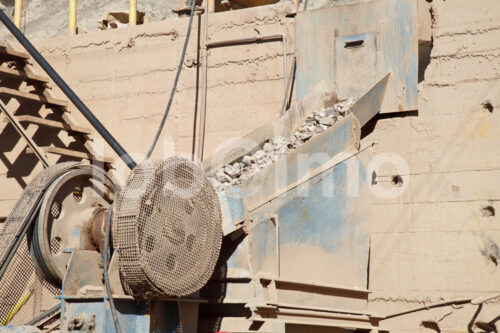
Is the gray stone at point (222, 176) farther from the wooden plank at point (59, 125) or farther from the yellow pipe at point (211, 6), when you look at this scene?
the yellow pipe at point (211, 6)

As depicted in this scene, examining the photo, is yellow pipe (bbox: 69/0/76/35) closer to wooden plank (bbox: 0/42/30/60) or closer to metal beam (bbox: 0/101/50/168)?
wooden plank (bbox: 0/42/30/60)

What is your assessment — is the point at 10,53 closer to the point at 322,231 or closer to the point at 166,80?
the point at 166,80

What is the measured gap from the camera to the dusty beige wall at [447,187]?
755 centimetres

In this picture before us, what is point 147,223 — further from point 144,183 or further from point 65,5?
point 65,5

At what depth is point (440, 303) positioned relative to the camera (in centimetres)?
746

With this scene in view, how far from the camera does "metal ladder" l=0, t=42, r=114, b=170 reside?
9.22 metres

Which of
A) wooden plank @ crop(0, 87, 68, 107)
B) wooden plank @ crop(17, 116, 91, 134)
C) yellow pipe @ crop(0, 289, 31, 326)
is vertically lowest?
yellow pipe @ crop(0, 289, 31, 326)

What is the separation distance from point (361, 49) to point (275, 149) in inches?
68.5

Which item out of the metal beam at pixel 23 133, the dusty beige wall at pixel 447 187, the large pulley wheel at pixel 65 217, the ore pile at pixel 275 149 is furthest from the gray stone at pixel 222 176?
the metal beam at pixel 23 133

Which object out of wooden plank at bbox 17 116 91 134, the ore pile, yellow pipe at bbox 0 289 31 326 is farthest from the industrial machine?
wooden plank at bbox 17 116 91 134

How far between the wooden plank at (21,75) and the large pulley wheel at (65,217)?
130 inches

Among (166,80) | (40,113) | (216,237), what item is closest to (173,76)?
(166,80)

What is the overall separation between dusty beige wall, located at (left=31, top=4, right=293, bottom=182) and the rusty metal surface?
0.31m

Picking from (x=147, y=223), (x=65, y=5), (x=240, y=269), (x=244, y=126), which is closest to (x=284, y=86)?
(x=244, y=126)
